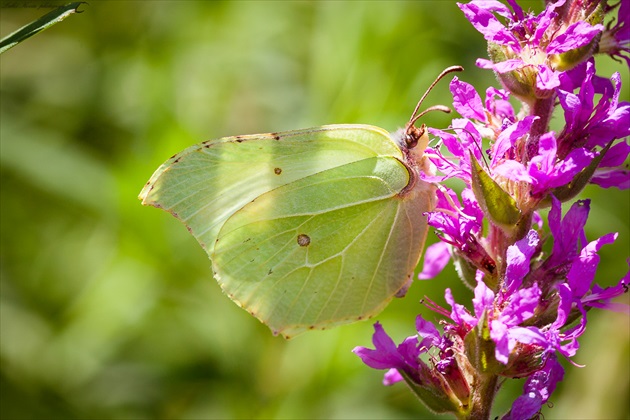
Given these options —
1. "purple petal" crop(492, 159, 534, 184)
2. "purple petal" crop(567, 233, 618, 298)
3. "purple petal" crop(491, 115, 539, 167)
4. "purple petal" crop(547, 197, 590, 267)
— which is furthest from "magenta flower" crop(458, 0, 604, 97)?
"purple petal" crop(567, 233, 618, 298)

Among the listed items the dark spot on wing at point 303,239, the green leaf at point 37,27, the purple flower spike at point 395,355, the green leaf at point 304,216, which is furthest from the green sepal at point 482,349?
the green leaf at point 37,27

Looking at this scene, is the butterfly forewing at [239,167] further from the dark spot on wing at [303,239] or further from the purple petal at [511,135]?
the purple petal at [511,135]

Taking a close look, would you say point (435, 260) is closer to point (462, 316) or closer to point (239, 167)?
point (462, 316)

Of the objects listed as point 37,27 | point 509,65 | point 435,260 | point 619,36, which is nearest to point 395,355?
point 435,260

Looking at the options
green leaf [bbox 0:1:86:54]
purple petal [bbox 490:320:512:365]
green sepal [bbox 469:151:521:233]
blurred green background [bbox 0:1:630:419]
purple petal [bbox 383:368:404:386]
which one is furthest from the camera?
blurred green background [bbox 0:1:630:419]

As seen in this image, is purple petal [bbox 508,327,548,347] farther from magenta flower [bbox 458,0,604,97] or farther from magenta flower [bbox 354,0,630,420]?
magenta flower [bbox 458,0,604,97]
